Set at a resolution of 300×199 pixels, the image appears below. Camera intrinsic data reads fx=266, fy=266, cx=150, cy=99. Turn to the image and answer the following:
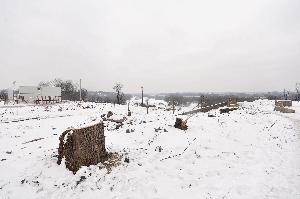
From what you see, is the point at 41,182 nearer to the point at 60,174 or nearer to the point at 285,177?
the point at 60,174

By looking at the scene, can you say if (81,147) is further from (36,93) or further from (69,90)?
(69,90)

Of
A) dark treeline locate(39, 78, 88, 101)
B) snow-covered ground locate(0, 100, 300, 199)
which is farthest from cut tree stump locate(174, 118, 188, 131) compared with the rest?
dark treeline locate(39, 78, 88, 101)

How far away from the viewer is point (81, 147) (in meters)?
8.27

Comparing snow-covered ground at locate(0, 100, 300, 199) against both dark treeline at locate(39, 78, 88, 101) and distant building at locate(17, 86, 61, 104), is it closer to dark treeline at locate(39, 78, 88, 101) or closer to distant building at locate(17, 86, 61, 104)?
distant building at locate(17, 86, 61, 104)

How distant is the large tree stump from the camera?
8.08 metres

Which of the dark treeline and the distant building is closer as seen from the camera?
the distant building

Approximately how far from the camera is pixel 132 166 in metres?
8.72

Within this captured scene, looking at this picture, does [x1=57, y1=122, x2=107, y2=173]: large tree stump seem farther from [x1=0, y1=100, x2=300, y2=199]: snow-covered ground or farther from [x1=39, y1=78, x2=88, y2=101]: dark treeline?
[x1=39, y1=78, x2=88, y2=101]: dark treeline

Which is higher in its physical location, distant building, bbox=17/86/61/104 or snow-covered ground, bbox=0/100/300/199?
distant building, bbox=17/86/61/104

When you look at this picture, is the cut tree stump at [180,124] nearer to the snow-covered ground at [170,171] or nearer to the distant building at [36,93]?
the snow-covered ground at [170,171]

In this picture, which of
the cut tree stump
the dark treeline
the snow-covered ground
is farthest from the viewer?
the dark treeline

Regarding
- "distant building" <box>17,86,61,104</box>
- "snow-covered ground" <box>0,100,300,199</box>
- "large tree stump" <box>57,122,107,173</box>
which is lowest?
"snow-covered ground" <box>0,100,300,199</box>

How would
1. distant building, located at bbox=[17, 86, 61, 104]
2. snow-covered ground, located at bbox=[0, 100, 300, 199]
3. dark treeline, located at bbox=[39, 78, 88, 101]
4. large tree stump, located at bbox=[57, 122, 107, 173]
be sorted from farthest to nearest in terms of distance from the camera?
dark treeline, located at bbox=[39, 78, 88, 101], distant building, located at bbox=[17, 86, 61, 104], large tree stump, located at bbox=[57, 122, 107, 173], snow-covered ground, located at bbox=[0, 100, 300, 199]

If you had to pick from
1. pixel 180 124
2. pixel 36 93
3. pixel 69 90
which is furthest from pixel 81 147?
pixel 69 90
